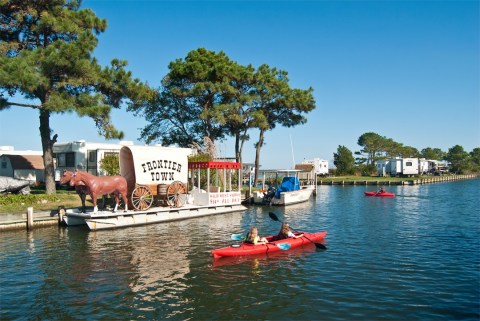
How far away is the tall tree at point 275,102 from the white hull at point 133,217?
20281 mm

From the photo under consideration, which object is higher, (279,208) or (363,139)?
(363,139)

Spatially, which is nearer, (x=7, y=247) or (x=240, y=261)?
(x=240, y=261)

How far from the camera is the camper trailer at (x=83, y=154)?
44294 mm

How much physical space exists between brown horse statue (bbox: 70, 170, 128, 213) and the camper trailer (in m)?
17.5

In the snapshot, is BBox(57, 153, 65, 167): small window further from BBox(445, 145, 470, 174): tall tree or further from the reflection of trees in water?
BBox(445, 145, 470, 174): tall tree

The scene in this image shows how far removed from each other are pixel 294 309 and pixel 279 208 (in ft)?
90.6

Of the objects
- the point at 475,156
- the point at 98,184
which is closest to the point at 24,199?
the point at 98,184

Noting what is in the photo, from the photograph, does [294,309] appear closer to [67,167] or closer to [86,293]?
[86,293]

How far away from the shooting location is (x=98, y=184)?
85.5 ft

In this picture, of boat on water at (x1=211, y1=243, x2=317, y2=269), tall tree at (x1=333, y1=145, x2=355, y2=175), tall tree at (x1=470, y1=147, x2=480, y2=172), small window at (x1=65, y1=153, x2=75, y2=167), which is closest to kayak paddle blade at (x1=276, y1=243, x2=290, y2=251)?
boat on water at (x1=211, y1=243, x2=317, y2=269)

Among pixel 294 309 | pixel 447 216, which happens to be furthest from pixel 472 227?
pixel 294 309

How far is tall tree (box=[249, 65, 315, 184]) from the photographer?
163 ft

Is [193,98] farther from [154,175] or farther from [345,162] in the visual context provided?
[345,162]

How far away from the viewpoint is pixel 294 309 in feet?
40.2
